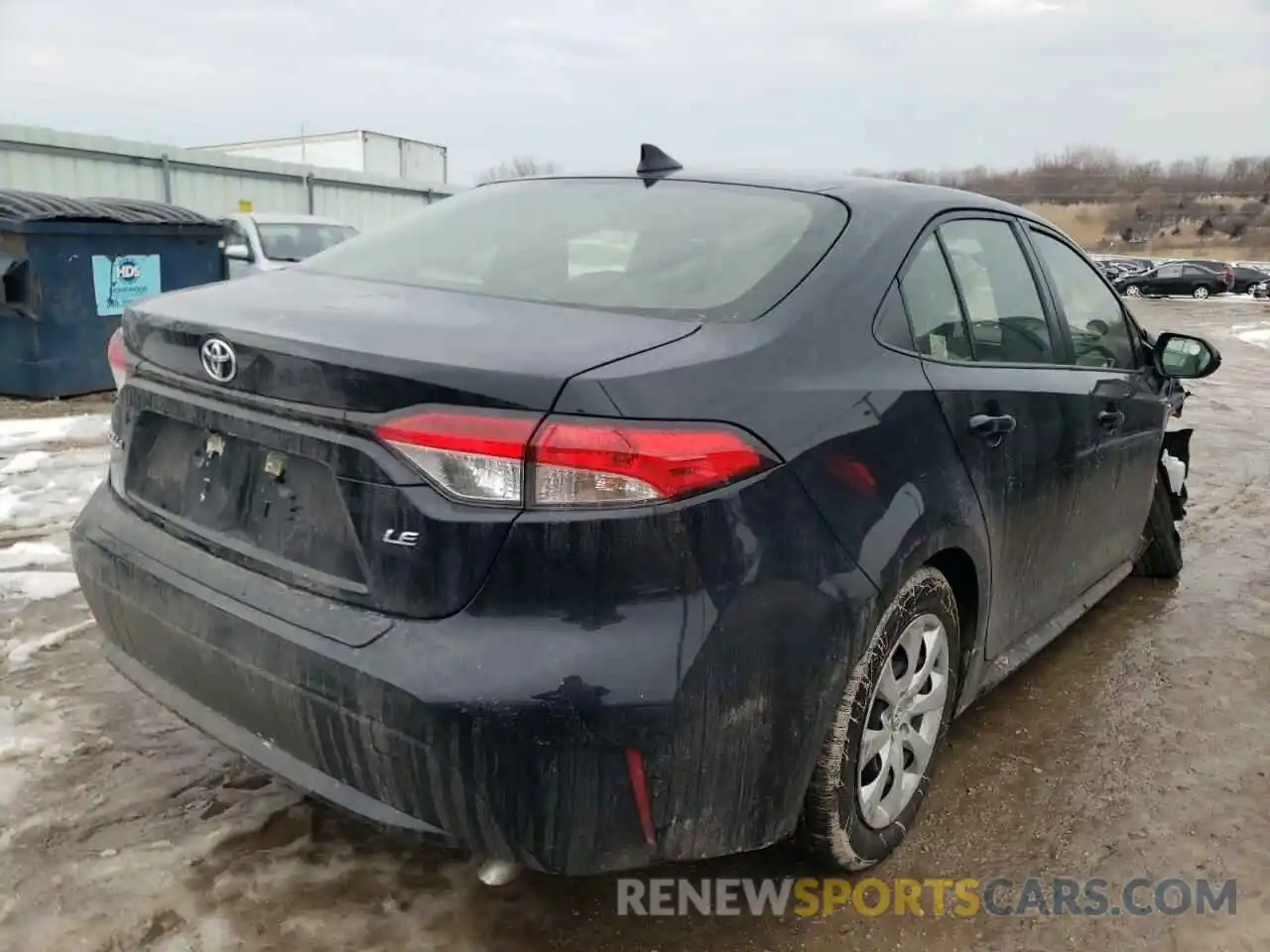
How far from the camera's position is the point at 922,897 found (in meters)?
2.40

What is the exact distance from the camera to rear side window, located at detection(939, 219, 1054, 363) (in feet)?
8.97

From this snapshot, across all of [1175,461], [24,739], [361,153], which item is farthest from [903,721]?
[361,153]

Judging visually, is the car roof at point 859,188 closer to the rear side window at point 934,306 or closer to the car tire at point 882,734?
the rear side window at point 934,306

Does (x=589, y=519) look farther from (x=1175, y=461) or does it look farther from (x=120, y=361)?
(x=1175, y=461)

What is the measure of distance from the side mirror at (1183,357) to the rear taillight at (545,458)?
285cm

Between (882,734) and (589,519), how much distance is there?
3.42ft

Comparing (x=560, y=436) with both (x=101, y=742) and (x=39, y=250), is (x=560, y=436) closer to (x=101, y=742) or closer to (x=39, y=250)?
(x=101, y=742)

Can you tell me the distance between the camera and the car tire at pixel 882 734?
2.15 m

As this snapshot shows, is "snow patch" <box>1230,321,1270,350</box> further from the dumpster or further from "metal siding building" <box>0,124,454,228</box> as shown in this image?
the dumpster

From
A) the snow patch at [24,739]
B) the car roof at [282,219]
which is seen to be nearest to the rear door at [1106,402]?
the snow patch at [24,739]

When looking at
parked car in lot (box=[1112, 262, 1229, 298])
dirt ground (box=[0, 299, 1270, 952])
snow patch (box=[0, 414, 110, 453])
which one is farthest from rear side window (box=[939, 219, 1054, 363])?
parked car in lot (box=[1112, 262, 1229, 298])

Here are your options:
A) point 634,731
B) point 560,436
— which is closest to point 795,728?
point 634,731

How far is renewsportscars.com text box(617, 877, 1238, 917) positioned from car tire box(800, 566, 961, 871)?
0.29 ft

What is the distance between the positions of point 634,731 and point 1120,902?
1.45m
